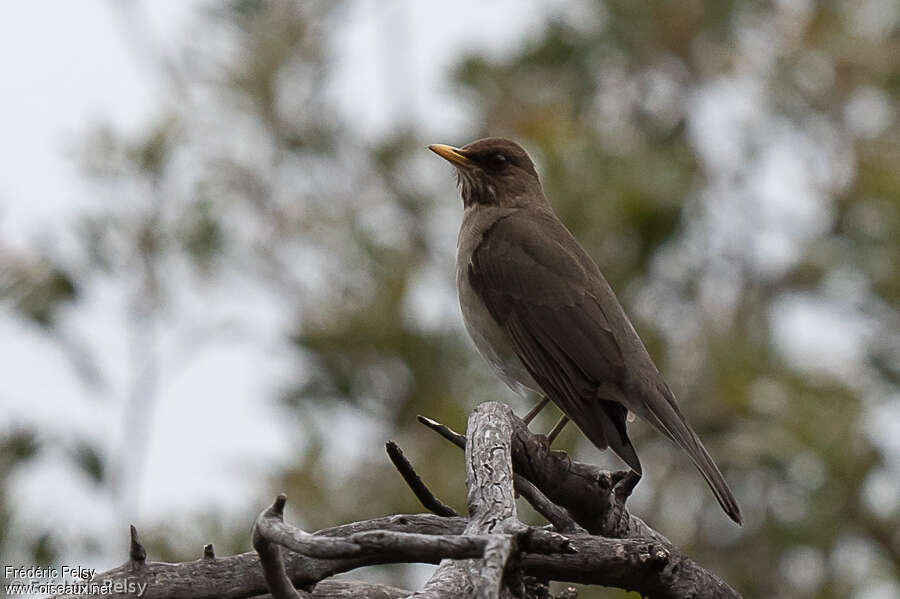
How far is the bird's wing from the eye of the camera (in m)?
4.85

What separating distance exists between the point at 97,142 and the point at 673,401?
457 centimetres

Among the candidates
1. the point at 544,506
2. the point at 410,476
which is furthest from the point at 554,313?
the point at 410,476

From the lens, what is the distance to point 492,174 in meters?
6.38

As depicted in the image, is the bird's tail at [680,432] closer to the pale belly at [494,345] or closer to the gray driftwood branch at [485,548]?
the pale belly at [494,345]

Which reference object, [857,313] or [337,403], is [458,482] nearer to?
[337,403]

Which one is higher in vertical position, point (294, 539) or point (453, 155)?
point (453, 155)

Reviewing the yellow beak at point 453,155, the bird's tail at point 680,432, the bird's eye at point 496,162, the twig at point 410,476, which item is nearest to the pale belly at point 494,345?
the bird's tail at point 680,432

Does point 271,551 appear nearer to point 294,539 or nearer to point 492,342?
point 294,539

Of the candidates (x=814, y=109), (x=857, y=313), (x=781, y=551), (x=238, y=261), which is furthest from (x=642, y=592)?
(x=814, y=109)

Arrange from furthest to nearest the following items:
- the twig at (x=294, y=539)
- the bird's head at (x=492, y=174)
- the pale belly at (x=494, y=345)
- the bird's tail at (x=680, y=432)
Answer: the bird's head at (x=492, y=174)
the pale belly at (x=494, y=345)
the bird's tail at (x=680, y=432)
the twig at (x=294, y=539)

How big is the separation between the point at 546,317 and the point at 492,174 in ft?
3.91

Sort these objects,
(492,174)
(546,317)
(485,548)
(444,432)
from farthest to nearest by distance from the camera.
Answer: (492,174) < (546,317) < (444,432) < (485,548)

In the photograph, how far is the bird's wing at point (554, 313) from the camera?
4.85m

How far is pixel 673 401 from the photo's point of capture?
4973 mm
